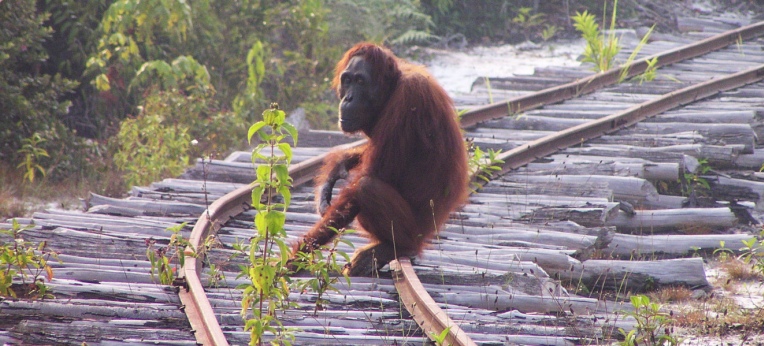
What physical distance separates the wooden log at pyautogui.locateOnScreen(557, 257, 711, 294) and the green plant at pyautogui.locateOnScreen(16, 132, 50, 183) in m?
5.02

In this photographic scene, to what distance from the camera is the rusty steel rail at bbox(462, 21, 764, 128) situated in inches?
307

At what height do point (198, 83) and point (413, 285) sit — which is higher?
point (198, 83)

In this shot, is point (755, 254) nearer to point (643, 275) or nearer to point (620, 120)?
point (643, 275)

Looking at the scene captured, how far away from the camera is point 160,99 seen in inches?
350

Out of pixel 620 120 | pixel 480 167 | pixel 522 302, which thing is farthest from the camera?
Result: pixel 620 120

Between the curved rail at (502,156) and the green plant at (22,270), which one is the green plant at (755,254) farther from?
the green plant at (22,270)

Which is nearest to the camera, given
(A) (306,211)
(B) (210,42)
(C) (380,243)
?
(C) (380,243)

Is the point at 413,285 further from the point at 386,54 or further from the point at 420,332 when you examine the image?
the point at 386,54

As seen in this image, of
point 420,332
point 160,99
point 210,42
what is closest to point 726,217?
point 420,332

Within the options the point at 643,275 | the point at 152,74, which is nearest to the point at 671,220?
the point at 643,275

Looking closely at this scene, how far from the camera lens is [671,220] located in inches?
226

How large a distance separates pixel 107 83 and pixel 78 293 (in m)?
5.43

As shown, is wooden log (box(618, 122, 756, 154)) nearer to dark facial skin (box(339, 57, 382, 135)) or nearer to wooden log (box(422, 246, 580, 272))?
wooden log (box(422, 246, 580, 272))

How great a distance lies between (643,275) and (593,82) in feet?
14.6
